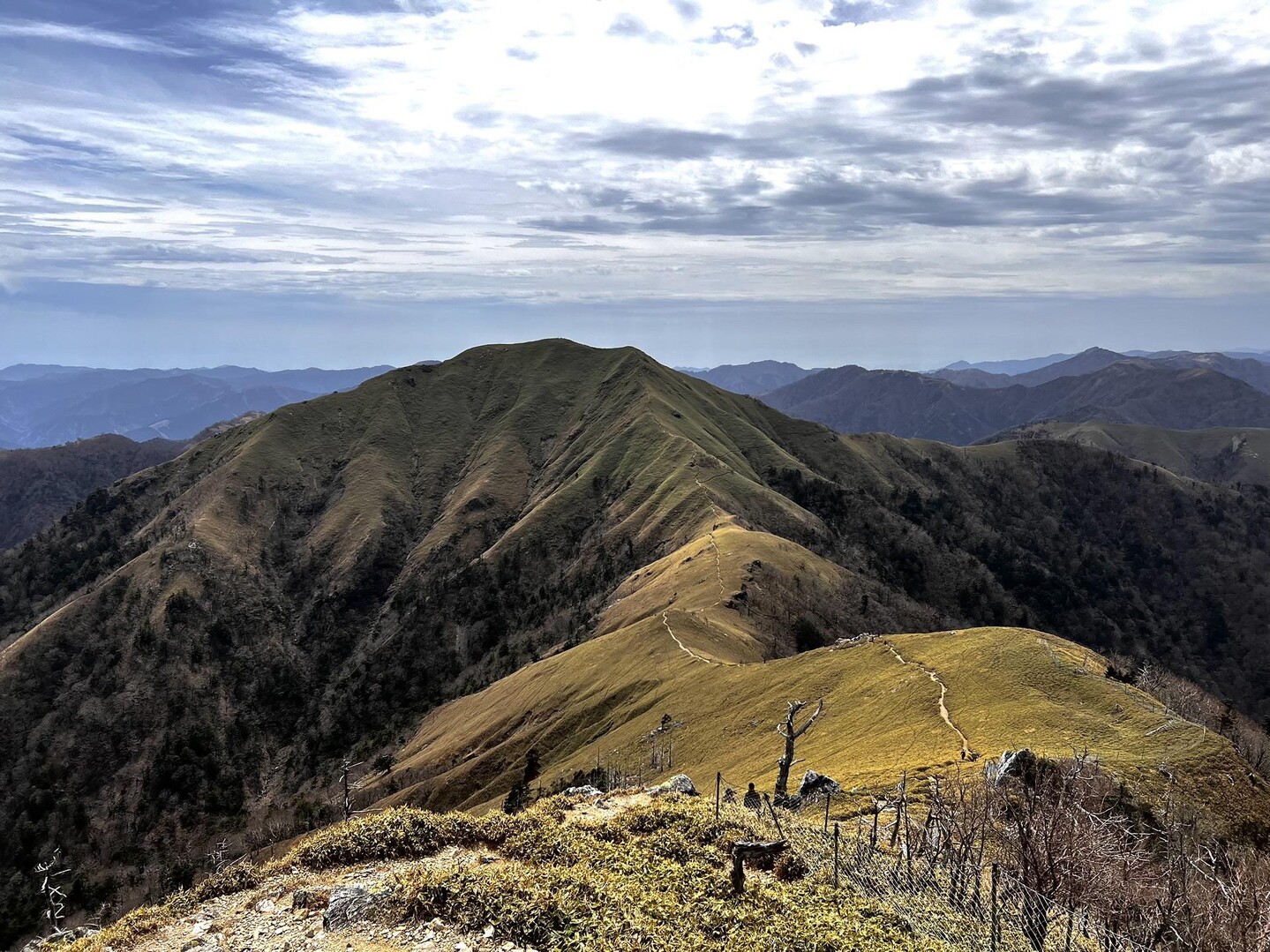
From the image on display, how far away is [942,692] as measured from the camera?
2554 inches

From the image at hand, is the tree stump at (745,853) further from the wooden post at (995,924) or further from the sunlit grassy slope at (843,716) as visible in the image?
the sunlit grassy slope at (843,716)

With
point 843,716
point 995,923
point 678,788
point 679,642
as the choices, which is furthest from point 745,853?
point 679,642

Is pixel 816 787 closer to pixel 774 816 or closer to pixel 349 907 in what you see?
pixel 774 816

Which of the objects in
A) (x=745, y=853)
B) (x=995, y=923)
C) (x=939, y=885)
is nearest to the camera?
(x=995, y=923)

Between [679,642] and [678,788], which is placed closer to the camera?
[678,788]

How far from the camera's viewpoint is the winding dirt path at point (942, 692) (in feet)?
167

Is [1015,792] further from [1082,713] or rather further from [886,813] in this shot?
[1082,713]

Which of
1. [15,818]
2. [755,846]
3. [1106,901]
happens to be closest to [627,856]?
[755,846]

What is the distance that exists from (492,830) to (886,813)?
911 inches

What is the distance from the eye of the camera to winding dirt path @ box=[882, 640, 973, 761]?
50803 mm

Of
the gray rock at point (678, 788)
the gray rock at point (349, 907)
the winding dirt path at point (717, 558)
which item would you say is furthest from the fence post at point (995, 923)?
the winding dirt path at point (717, 558)

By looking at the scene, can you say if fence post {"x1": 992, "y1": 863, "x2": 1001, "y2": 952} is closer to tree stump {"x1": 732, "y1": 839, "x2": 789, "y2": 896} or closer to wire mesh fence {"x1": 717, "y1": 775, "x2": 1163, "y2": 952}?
wire mesh fence {"x1": 717, "y1": 775, "x2": 1163, "y2": 952}

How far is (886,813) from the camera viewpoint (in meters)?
41.2

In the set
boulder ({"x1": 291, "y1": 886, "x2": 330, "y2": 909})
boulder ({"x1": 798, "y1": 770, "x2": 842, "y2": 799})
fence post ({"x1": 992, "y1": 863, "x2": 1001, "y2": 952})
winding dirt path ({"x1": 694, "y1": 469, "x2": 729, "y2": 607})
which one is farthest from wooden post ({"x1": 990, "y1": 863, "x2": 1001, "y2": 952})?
winding dirt path ({"x1": 694, "y1": 469, "x2": 729, "y2": 607})
